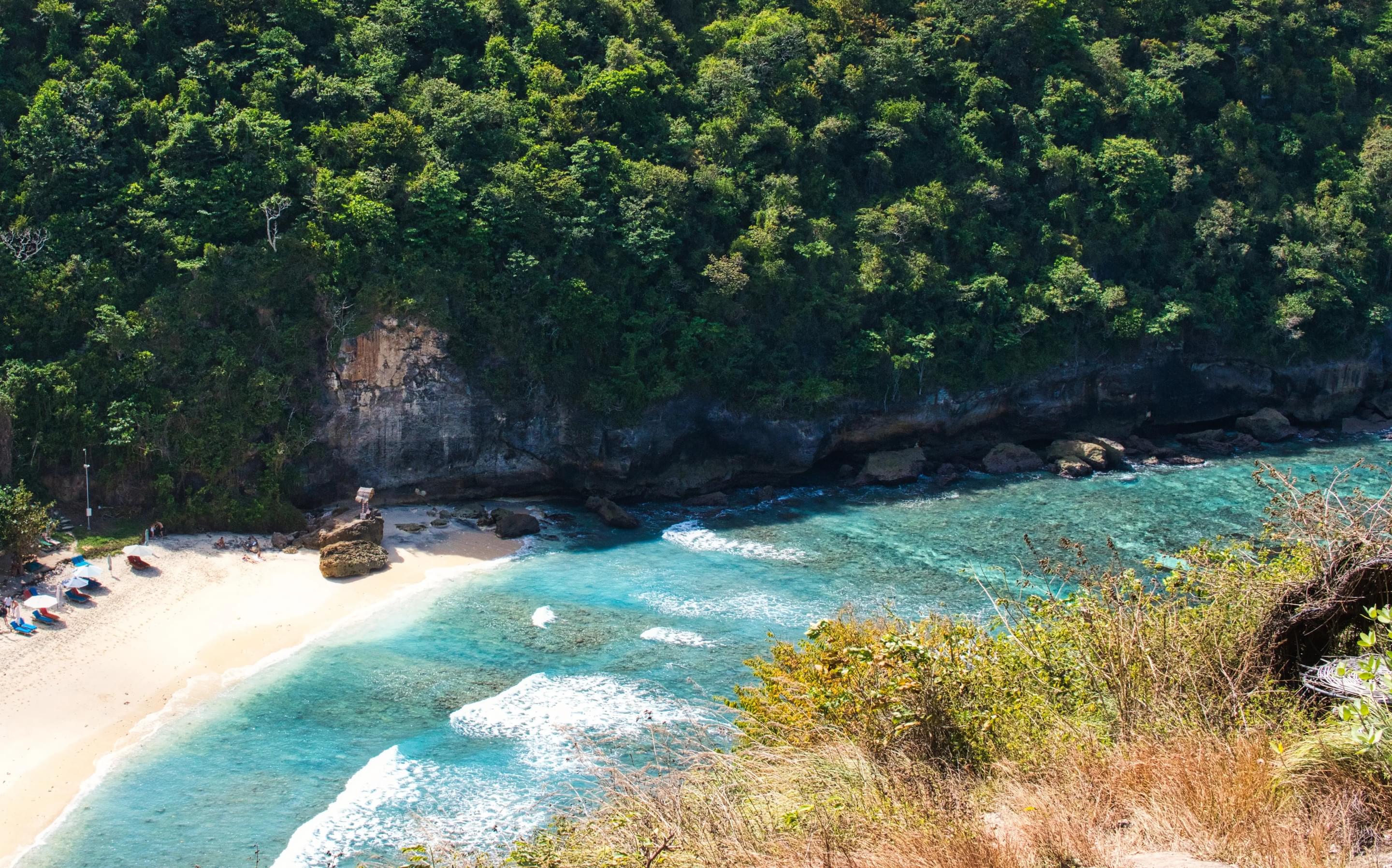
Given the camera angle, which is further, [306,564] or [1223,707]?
[306,564]

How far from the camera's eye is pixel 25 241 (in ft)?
111

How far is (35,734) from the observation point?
23.5 metres

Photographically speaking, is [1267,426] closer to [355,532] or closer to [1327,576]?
[355,532]

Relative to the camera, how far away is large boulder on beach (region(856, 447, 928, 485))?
40844 mm

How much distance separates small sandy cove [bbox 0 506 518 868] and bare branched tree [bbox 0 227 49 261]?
395 inches

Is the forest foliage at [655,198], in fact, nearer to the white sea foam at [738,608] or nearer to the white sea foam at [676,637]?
the white sea foam at [738,608]

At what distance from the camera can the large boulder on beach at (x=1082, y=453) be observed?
1661 inches

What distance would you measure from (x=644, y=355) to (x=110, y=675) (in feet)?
65.1

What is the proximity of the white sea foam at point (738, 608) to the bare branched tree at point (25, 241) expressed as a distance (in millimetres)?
21405

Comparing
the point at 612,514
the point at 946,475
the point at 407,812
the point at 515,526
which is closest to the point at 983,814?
the point at 407,812

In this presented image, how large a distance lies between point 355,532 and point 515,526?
506cm

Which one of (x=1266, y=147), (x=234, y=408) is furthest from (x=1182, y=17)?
(x=234, y=408)

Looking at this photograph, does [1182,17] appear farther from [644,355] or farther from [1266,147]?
[644,355]

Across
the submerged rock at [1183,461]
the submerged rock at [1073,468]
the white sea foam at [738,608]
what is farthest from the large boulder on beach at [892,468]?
the white sea foam at [738,608]
